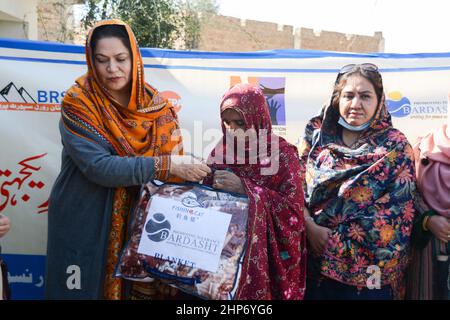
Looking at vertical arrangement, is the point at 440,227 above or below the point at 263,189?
below

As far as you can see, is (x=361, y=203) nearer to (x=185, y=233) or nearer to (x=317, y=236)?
(x=317, y=236)

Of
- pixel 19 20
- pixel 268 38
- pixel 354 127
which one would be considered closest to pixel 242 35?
pixel 268 38

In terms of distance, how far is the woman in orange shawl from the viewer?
188cm

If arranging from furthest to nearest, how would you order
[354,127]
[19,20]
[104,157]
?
[19,20] < [354,127] < [104,157]

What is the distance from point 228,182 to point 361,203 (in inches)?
25.9

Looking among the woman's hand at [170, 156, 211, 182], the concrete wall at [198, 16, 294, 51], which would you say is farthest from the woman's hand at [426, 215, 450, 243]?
the concrete wall at [198, 16, 294, 51]

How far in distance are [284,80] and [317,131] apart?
0.93m

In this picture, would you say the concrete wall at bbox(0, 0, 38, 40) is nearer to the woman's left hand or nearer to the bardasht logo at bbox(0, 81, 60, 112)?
the bardasht logo at bbox(0, 81, 60, 112)

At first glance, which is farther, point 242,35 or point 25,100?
point 242,35

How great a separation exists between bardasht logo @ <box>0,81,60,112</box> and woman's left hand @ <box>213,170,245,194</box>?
5.19ft

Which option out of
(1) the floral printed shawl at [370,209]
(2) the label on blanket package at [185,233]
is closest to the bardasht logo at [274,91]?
(1) the floral printed shawl at [370,209]

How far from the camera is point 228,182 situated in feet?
6.09
